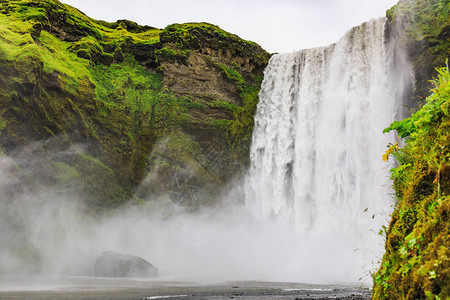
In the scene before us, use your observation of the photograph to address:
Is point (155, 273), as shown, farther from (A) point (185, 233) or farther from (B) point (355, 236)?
(B) point (355, 236)

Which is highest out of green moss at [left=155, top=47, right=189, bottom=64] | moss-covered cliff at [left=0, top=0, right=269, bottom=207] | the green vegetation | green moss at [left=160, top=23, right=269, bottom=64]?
green moss at [left=160, top=23, right=269, bottom=64]

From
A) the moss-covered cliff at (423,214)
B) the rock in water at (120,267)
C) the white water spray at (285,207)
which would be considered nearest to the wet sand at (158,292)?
the rock in water at (120,267)

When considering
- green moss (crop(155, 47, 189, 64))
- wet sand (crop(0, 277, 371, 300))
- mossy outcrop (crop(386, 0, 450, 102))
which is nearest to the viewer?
wet sand (crop(0, 277, 371, 300))

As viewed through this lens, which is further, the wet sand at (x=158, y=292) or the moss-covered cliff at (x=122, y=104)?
the moss-covered cliff at (x=122, y=104)

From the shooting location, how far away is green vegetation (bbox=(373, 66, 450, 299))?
8.59ft

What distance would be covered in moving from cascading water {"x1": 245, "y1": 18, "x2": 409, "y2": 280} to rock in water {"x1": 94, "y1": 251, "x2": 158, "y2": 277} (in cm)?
1083

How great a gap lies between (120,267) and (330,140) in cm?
1546

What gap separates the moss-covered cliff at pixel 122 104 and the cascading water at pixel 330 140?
2.62 metres

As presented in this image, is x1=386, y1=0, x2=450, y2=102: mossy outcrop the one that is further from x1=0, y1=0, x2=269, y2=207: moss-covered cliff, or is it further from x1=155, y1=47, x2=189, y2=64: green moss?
x1=155, y1=47, x2=189, y2=64: green moss

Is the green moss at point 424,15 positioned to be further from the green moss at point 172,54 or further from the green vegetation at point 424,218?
the green vegetation at point 424,218

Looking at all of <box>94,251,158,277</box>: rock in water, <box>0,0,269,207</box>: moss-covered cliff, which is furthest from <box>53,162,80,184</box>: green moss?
<box>94,251,158,277</box>: rock in water

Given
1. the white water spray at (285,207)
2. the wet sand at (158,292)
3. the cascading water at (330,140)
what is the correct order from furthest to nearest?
1. the cascading water at (330,140)
2. the white water spray at (285,207)
3. the wet sand at (158,292)

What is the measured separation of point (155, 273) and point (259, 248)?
361 inches

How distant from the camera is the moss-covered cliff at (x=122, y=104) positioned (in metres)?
21.0
